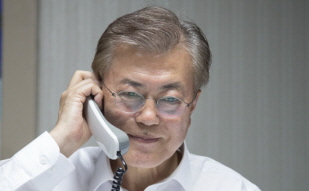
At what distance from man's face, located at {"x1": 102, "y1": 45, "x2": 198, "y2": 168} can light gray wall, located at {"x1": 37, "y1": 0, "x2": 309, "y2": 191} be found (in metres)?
→ 0.64

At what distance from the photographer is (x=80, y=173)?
5.04 ft

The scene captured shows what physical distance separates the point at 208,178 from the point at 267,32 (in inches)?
39.6

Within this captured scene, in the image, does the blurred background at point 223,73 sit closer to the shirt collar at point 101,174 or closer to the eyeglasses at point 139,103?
the shirt collar at point 101,174

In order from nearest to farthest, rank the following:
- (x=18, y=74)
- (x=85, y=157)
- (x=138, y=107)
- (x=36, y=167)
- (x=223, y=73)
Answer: (x=36, y=167) → (x=138, y=107) → (x=85, y=157) → (x=18, y=74) → (x=223, y=73)

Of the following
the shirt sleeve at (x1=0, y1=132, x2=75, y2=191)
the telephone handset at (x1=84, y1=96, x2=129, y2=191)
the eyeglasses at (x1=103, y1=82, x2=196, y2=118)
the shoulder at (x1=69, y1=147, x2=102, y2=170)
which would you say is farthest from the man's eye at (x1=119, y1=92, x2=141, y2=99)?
the shoulder at (x1=69, y1=147, x2=102, y2=170)

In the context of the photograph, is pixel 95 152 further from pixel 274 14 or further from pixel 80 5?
→ pixel 274 14

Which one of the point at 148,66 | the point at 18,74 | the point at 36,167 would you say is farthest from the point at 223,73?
the point at 36,167

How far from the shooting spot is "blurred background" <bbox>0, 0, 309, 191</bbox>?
1.89 m

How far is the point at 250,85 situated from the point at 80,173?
1.08 m

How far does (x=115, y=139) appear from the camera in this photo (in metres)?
1.20

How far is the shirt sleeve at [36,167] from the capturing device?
120cm

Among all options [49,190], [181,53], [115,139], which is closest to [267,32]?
[181,53]

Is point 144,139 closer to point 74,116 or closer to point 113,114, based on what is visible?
point 113,114

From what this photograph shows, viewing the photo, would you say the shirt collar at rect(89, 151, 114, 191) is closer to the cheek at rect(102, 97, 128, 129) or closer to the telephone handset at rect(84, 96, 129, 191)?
the telephone handset at rect(84, 96, 129, 191)
